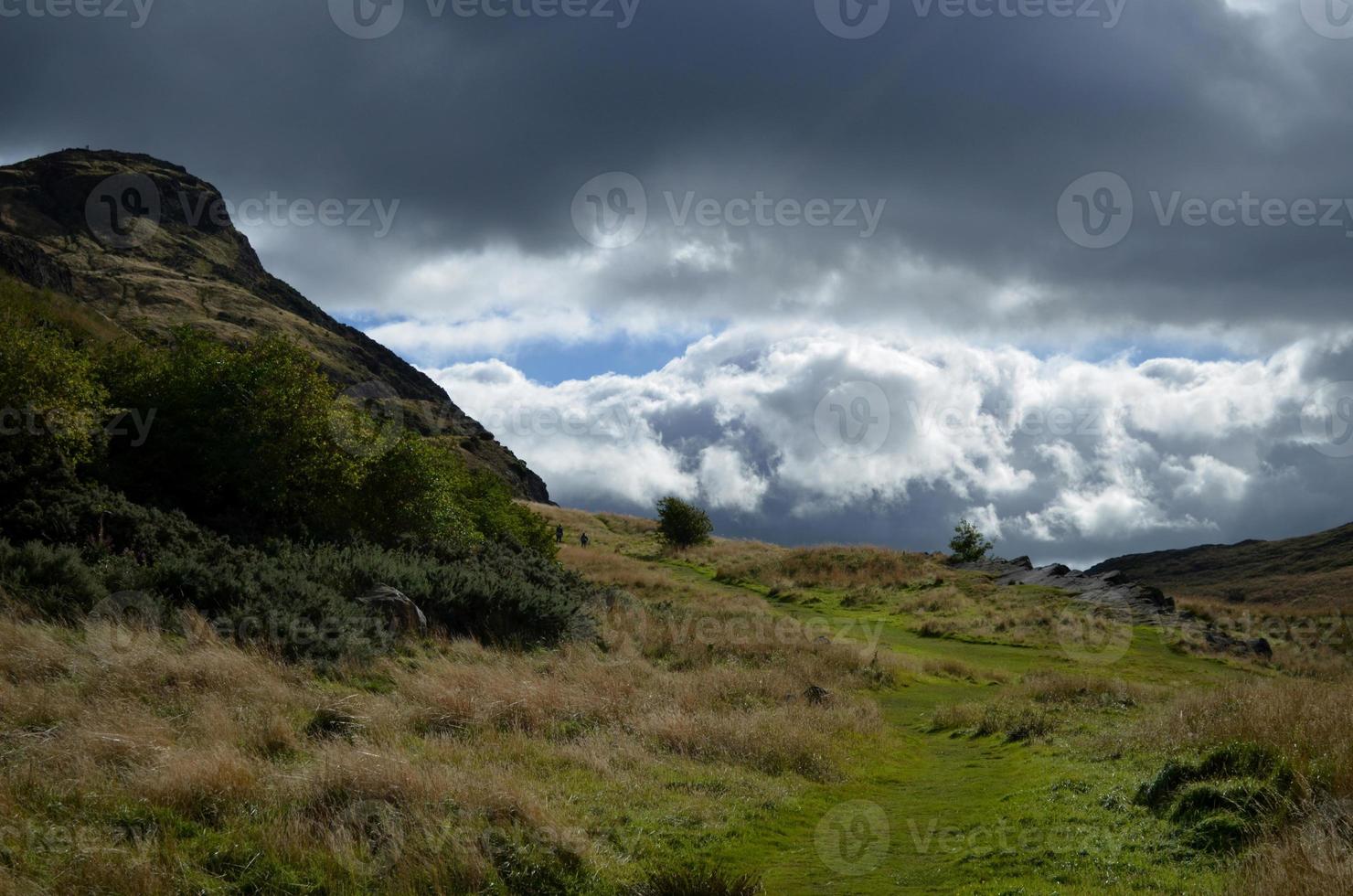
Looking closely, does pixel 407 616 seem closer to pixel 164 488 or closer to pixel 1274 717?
pixel 164 488

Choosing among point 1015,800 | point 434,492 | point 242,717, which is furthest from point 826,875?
point 434,492

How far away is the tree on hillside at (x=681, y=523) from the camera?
6831 centimetres

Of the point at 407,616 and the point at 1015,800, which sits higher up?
the point at 407,616

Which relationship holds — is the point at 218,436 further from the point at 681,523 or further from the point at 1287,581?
the point at 1287,581

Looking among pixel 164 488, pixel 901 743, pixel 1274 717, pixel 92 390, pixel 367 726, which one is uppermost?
pixel 92 390

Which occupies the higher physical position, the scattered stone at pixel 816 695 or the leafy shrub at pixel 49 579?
the leafy shrub at pixel 49 579

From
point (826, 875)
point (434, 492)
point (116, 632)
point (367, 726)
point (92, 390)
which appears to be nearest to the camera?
point (826, 875)

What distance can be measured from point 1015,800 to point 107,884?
908 centimetres

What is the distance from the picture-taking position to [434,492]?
87.0 feet

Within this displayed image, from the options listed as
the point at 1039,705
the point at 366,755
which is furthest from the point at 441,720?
the point at 1039,705

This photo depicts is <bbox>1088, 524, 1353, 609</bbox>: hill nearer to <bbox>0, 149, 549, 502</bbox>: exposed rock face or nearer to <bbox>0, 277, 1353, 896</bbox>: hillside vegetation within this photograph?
<bbox>0, 149, 549, 502</bbox>: exposed rock face

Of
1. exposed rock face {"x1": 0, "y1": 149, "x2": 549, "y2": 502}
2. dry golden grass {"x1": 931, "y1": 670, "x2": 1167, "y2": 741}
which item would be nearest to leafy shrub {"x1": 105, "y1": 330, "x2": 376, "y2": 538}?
dry golden grass {"x1": 931, "y1": 670, "x2": 1167, "y2": 741}

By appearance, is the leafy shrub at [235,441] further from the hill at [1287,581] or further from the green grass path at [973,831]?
the hill at [1287,581]

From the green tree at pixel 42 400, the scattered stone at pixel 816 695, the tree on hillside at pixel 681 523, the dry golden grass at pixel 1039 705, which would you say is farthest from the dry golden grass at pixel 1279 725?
the tree on hillside at pixel 681 523
